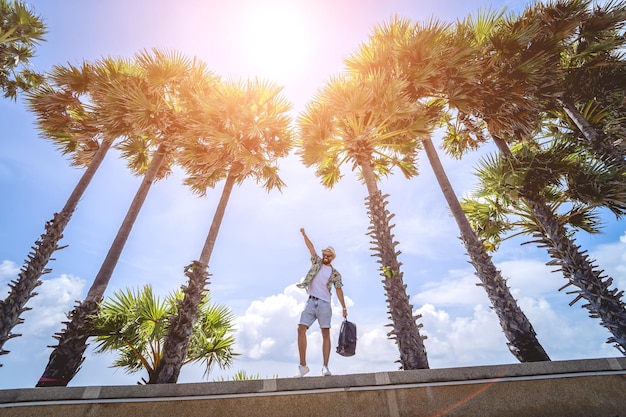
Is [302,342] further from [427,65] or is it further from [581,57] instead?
[581,57]

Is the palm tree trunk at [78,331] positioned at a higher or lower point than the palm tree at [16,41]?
lower

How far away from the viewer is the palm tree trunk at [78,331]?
5.72m

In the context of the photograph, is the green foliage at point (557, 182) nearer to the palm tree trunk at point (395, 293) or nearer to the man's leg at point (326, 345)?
the palm tree trunk at point (395, 293)

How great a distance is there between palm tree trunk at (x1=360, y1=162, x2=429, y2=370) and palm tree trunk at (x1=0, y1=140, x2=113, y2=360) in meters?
7.79

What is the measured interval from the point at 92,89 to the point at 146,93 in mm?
2125

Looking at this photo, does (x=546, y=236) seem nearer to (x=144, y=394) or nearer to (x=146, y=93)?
(x=144, y=394)

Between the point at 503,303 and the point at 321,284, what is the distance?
398 cm

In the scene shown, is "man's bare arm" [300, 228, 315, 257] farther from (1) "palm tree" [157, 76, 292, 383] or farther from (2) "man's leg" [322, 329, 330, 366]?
(1) "palm tree" [157, 76, 292, 383]

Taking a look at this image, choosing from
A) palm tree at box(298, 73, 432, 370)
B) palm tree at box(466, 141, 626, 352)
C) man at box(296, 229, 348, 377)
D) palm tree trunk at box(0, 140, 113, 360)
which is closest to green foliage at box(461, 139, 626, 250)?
palm tree at box(466, 141, 626, 352)

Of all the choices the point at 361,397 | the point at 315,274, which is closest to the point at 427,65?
the point at 315,274

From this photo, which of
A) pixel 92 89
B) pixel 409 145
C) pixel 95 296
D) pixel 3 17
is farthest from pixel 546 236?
pixel 3 17

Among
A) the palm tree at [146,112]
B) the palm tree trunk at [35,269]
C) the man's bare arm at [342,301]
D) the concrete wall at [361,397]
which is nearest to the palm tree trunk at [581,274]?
the concrete wall at [361,397]

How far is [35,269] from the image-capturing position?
22.6ft

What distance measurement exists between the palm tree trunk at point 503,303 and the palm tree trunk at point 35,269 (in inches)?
397
